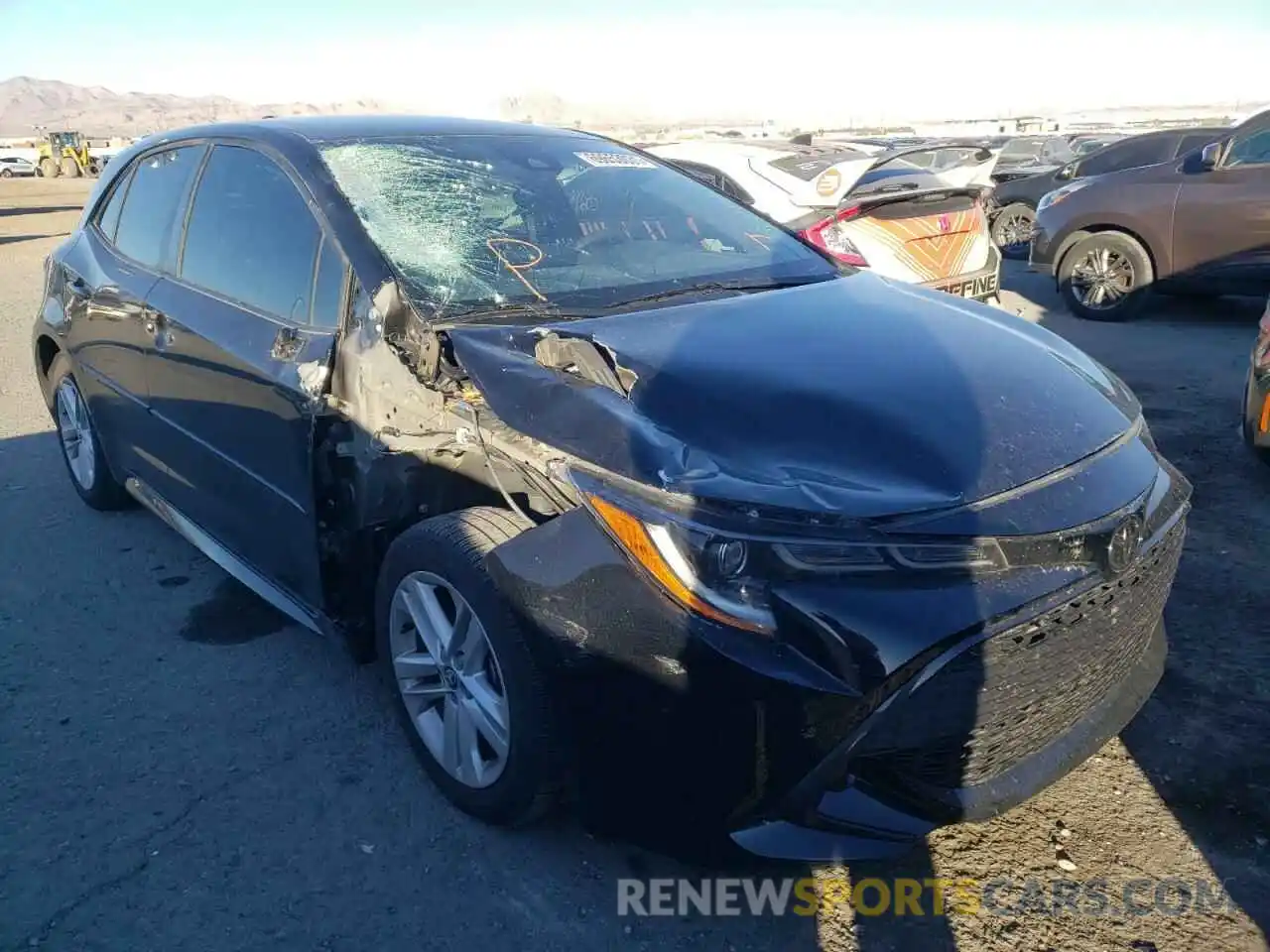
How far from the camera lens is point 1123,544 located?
2123mm

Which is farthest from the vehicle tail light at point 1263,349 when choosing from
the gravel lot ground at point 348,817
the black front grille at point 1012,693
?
the black front grille at point 1012,693

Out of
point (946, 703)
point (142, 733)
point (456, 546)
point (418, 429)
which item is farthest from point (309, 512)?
point (946, 703)

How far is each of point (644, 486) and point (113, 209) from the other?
342 centimetres

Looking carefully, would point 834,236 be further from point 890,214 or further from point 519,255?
point 519,255

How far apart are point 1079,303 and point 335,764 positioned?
26.0ft

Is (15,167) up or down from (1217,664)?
down

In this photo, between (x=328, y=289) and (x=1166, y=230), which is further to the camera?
(x=1166, y=230)

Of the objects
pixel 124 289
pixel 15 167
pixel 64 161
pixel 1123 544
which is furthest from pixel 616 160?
pixel 15 167

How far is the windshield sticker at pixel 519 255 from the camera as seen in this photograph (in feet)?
9.64

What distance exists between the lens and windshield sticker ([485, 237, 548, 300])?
294 centimetres

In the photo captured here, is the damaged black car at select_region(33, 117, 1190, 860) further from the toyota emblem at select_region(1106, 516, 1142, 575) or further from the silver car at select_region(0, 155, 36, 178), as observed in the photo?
the silver car at select_region(0, 155, 36, 178)

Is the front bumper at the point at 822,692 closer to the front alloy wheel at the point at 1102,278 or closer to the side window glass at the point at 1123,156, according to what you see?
the front alloy wheel at the point at 1102,278

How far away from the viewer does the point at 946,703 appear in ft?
Result: 6.29

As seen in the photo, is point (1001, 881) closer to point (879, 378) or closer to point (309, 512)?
point (879, 378)
